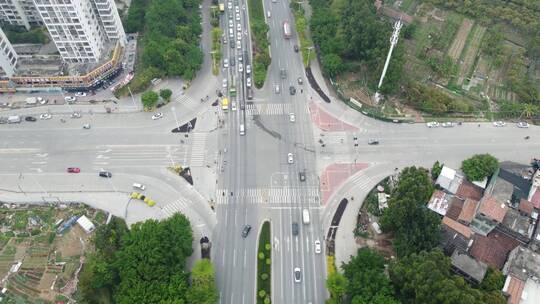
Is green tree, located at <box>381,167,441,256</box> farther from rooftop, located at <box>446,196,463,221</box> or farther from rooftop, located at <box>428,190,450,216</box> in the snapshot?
rooftop, located at <box>446,196,463,221</box>

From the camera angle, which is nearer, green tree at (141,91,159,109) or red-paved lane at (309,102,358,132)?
red-paved lane at (309,102,358,132)

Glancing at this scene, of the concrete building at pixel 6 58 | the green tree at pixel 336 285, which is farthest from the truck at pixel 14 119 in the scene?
the green tree at pixel 336 285

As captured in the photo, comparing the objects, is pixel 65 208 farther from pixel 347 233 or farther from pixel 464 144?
pixel 464 144

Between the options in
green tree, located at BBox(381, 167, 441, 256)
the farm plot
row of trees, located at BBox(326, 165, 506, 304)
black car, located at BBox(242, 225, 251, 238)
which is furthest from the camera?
the farm plot

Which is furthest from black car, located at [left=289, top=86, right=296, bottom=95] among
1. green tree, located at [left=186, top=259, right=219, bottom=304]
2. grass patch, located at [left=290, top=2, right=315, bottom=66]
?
green tree, located at [left=186, top=259, right=219, bottom=304]

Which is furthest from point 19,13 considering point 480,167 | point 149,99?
point 480,167

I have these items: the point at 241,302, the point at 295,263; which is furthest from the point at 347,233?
the point at 241,302
